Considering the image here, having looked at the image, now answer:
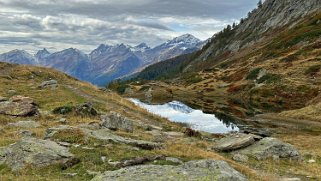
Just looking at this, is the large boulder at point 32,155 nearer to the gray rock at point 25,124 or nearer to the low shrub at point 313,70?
the gray rock at point 25,124

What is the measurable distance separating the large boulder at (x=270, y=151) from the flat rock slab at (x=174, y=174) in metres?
12.3

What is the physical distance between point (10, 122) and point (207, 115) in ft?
159

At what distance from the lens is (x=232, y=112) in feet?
263

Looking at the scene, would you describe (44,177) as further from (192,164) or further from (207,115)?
(207,115)

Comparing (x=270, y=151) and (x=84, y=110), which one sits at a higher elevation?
(x=84, y=110)

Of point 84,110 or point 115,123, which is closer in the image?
point 115,123

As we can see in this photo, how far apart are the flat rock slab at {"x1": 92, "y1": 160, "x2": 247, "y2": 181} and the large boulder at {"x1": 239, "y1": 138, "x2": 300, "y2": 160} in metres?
12.3

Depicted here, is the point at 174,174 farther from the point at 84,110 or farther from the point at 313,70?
the point at 313,70

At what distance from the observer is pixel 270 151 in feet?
96.8

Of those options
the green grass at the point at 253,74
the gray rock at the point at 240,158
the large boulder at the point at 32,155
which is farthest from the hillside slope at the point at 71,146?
the green grass at the point at 253,74

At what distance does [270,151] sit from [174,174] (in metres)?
15.5

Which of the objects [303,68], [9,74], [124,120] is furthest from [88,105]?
[303,68]

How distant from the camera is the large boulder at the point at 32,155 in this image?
1836 cm

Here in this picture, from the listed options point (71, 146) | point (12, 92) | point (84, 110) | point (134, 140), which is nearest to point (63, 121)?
point (84, 110)
